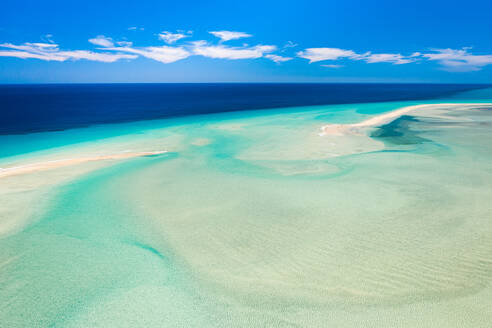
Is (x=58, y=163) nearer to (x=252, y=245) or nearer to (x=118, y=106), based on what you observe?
(x=252, y=245)

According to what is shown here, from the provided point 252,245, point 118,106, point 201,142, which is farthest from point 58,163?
point 118,106

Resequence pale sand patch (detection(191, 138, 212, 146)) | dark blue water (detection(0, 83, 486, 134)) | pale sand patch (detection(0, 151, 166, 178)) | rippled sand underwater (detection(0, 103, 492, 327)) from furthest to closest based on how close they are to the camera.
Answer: dark blue water (detection(0, 83, 486, 134)) → pale sand patch (detection(191, 138, 212, 146)) → pale sand patch (detection(0, 151, 166, 178)) → rippled sand underwater (detection(0, 103, 492, 327))

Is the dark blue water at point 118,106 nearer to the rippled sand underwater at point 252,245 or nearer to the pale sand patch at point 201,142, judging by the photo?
the pale sand patch at point 201,142

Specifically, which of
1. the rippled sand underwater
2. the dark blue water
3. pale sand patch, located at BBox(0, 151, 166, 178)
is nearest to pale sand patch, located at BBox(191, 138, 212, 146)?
pale sand patch, located at BBox(0, 151, 166, 178)

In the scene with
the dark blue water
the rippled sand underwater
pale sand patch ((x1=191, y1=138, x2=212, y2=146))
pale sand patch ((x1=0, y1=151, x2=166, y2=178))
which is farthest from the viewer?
the dark blue water

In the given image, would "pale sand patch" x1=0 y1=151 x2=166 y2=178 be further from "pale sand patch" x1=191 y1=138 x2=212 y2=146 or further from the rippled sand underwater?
"pale sand patch" x1=191 y1=138 x2=212 y2=146

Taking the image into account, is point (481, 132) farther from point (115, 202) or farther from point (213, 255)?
point (115, 202)

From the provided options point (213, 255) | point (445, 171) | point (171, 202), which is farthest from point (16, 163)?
point (445, 171)

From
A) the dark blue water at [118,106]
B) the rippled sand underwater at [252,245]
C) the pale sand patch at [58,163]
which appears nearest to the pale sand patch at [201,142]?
the pale sand patch at [58,163]
